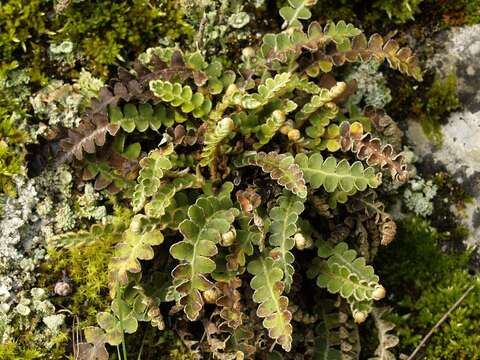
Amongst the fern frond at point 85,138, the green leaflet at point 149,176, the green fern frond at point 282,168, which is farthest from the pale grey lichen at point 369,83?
the fern frond at point 85,138

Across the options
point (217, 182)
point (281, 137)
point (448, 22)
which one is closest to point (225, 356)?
point (217, 182)

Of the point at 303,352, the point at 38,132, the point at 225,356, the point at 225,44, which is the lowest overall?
the point at 303,352

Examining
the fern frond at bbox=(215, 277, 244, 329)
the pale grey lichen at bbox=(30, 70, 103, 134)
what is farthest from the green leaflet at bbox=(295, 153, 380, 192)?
the pale grey lichen at bbox=(30, 70, 103, 134)

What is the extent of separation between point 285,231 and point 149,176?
65 cm

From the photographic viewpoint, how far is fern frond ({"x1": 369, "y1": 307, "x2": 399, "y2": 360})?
12.2ft

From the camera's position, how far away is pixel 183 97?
3.58m

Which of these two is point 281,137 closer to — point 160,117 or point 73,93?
point 160,117

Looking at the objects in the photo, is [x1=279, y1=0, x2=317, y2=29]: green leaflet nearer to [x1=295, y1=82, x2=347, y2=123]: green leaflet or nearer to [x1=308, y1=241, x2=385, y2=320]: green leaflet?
[x1=295, y1=82, x2=347, y2=123]: green leaflet

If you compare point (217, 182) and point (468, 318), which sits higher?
point (217, 182)

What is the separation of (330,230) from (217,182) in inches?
24.5

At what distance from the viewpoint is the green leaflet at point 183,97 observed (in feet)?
11.4

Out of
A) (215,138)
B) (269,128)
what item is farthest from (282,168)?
(215,138)

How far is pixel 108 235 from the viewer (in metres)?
3.51

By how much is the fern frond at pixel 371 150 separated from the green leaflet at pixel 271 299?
25.4 inches
